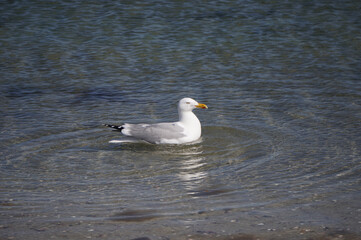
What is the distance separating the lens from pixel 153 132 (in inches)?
391

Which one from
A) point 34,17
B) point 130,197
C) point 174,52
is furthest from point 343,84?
point 34,17

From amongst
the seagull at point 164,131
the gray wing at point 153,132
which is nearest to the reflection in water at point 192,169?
the seagull at point 164,131

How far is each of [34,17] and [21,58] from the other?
162 inches

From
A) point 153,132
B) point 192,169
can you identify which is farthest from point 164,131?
point 192,169

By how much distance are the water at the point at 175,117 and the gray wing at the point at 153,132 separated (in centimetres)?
19

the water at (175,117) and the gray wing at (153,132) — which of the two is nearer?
the water at (175,117)

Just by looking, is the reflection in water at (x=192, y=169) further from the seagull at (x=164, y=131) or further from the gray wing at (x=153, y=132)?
the gray wing at (x=153, y=132)

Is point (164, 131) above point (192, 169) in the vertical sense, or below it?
above

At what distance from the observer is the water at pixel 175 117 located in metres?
6.72

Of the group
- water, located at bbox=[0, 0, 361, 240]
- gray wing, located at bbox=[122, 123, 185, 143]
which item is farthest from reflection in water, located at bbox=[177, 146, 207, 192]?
gray wing, located at bbox=[122, 123, 185, 143]

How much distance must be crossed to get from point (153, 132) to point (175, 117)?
1.45 meters

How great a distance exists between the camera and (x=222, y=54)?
51.2ft

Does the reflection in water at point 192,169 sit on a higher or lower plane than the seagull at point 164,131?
lower

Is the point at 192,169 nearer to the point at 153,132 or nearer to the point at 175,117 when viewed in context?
the point at 153,132
